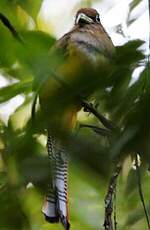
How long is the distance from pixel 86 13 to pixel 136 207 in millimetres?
771

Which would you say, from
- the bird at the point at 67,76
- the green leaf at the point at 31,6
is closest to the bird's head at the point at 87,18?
the bird at the point at 67,76

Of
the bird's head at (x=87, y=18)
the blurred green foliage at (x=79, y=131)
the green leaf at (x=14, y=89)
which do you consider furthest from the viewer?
the bird's head at (x=87, y=18)

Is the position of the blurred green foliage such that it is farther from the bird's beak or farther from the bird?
the bird's beak

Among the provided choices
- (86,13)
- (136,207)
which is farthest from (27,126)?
(86,13)

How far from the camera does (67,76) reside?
48 cm

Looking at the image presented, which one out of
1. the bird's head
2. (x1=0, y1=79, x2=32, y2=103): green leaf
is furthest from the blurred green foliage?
the bird's head

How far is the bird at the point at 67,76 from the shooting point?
462 millimetres

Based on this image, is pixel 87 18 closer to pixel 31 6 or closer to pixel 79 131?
pixel 31 6

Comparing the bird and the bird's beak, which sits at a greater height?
the bird's beak

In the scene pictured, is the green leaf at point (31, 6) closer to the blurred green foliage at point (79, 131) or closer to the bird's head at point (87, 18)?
the blurred green foliage at point (79, 131)

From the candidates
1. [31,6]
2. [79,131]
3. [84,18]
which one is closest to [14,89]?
[31,6]

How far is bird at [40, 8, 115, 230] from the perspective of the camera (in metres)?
0.46

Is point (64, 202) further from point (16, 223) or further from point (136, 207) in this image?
point (16, 223)

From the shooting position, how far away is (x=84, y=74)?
1.51ft
